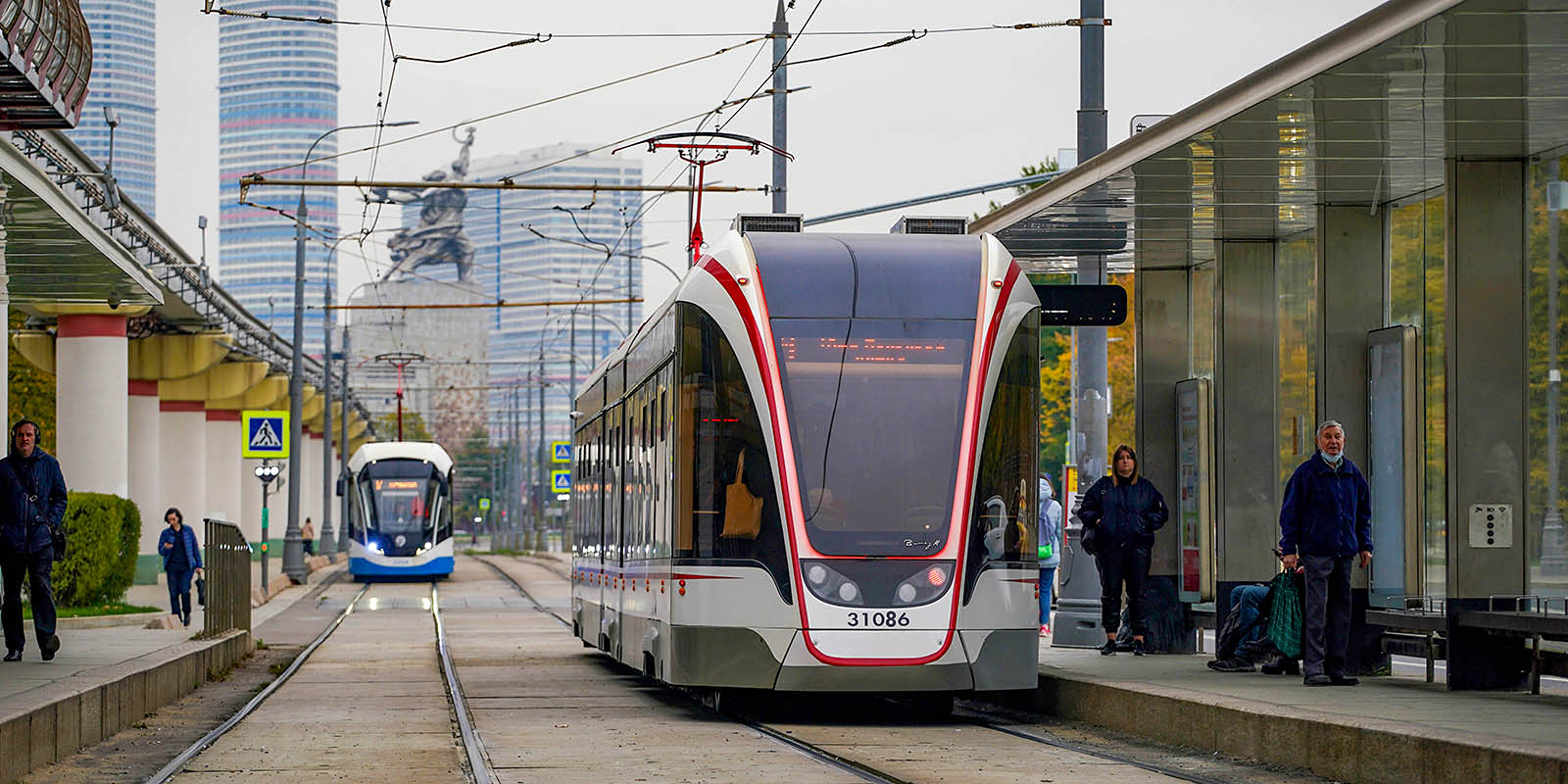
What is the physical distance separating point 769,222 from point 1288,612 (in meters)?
4.55

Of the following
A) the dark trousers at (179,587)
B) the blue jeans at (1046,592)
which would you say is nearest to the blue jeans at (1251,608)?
the blue jeans at (1046,592)

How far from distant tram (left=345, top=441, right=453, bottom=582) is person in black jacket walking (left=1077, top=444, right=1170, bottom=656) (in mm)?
34925

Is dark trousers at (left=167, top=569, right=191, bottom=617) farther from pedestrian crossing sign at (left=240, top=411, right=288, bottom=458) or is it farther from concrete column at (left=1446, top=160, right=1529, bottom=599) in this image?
concrete column at (left=1446, top=160, right=1529, bottom=599)

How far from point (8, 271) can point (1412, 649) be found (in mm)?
17305

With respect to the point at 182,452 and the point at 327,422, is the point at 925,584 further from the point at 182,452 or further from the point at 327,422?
the point at 327,422

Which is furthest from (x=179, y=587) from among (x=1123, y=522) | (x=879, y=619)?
(x=879, y=619)

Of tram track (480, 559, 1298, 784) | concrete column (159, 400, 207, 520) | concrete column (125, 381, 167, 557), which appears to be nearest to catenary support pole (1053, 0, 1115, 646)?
tram track (480, 559, 1298, 784)

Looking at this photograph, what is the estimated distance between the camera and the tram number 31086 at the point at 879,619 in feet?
45.9

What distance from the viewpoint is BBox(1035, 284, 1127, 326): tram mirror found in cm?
1745

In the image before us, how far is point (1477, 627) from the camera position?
13312 mm

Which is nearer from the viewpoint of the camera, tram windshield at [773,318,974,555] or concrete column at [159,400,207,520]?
tram windshield at [773,318,974,555]

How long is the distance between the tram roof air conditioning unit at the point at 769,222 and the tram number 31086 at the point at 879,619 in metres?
3.23

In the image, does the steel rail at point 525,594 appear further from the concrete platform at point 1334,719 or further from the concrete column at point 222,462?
the concrete platform at point 1334,719

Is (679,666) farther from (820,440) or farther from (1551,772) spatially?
(1551,772)
